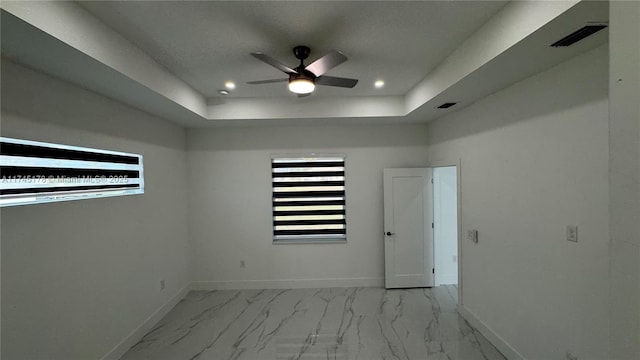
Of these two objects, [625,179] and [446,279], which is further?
[446,279]

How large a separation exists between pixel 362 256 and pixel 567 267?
8.98 ft

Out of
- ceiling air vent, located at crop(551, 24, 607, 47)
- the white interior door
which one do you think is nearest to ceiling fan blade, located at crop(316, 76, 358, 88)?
ceiling air vent, located at crop(551, 24, 607, 47)

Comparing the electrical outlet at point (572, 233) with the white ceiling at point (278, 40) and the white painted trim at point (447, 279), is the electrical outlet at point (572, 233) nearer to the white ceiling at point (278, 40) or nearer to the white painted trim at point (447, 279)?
the white ceiling at point (278, 40)

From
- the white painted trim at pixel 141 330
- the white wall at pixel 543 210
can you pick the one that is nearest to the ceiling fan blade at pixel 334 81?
the white wall at pixel 543 210

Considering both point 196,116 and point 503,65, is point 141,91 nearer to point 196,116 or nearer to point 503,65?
point 196,116

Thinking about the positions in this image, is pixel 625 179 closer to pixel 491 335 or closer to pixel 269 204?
pixel 491 335

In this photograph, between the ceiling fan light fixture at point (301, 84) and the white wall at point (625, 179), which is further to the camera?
the ceiling fan light fixture at point (301, 84)

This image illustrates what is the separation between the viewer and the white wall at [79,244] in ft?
6.00

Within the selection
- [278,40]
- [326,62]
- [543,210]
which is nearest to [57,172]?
[278,40]

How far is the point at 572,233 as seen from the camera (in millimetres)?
1973

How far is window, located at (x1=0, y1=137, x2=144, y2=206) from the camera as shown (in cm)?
180

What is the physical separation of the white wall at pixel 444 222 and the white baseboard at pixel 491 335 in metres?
1.00

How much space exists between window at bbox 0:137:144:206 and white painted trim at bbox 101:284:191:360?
5.20 feet

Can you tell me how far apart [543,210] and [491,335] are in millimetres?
1588
